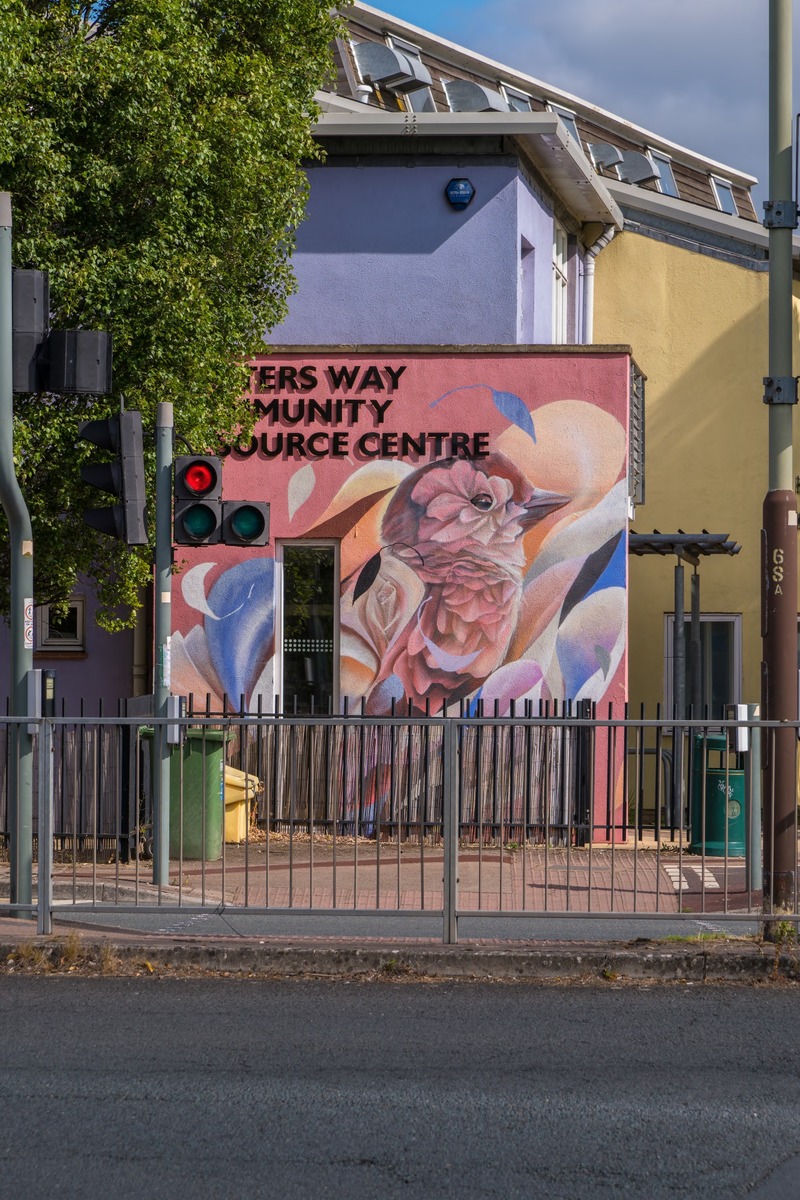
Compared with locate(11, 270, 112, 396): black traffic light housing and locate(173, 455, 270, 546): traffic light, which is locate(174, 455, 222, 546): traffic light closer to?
locate(173, 455, 270, 546): traffic light

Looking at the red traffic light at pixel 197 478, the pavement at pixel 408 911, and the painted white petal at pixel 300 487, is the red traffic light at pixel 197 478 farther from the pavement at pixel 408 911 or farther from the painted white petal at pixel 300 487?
the painted white petal at pixel 300 487

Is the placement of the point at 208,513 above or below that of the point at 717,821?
above

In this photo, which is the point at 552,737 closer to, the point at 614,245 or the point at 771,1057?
the point at 771,1057

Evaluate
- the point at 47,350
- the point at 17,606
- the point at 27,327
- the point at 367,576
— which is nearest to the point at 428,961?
the point at 17,606

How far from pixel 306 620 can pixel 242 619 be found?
67 cm

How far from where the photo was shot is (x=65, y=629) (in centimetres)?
1767

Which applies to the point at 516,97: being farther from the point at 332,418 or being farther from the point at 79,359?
the point at 79,359

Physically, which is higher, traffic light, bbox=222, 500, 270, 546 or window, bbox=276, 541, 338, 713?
traffic light, bbox=222, 500, 270, 546

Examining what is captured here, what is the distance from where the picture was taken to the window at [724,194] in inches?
1232

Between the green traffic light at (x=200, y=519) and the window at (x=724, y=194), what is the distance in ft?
75.3

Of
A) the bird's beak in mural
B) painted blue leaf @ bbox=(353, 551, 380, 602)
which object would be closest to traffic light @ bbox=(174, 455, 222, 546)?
painted blue leaf @ bbox=(353, 551, 380, 602)

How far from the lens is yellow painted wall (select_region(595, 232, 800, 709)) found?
21016mm

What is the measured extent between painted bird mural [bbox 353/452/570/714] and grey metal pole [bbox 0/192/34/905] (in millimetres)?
6235

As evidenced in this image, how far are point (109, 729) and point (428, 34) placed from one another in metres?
24.8
